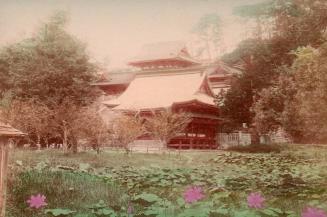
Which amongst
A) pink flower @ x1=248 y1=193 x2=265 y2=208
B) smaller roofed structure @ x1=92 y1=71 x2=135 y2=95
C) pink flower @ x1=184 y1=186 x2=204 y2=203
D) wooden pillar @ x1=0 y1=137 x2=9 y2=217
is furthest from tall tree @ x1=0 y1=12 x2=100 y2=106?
pink flower @ x1=248 y1=193 x2=265 y2=208

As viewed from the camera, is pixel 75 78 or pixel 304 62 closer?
pixel 304 62

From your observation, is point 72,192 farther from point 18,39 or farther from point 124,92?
point 18,39

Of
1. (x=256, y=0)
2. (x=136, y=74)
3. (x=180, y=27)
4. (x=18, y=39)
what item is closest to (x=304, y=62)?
(x=256, y=0)

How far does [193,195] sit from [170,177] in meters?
0.24

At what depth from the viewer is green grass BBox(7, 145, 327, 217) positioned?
3086 mm

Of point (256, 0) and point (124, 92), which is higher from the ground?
point (256, 0)

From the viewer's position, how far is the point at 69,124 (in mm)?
Result: 3506

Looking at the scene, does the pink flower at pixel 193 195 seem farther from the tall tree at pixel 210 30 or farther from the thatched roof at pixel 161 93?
the tall tree at pixel 210 30

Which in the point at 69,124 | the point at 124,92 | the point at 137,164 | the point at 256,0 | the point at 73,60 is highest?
the point at 256,0

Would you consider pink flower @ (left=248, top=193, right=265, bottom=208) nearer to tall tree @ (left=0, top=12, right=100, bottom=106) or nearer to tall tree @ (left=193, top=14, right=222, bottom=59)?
tall tree @ (left=193, top=14, right=222, bottom=59)

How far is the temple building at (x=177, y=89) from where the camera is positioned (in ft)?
11.1

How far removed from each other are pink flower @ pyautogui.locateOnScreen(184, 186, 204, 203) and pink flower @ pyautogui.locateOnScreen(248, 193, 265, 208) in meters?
0.30

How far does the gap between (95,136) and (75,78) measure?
0.45m

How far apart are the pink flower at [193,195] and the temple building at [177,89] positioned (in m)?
0.39
